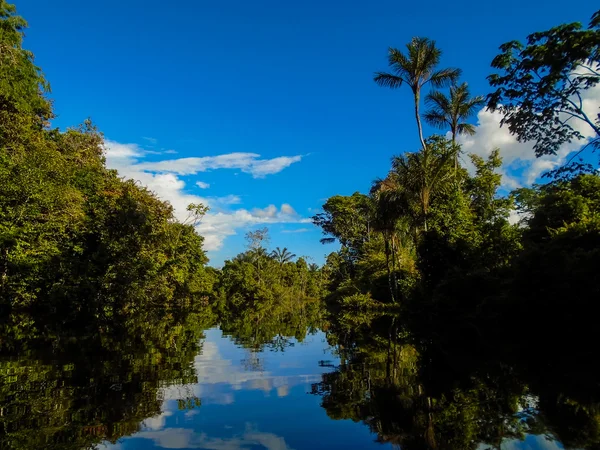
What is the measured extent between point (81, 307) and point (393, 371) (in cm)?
2199

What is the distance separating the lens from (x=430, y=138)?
2730 centimetres

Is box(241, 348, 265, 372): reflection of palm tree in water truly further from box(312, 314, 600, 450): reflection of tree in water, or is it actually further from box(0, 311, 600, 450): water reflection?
box(312, 314, 600, 450): reflection of tree in water

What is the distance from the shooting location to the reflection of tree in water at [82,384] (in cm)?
509

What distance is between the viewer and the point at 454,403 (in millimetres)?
6082

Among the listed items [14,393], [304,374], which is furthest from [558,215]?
[14,393]

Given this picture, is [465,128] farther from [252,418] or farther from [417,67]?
[252,418]

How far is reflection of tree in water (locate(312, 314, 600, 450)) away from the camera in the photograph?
4766 millimetres

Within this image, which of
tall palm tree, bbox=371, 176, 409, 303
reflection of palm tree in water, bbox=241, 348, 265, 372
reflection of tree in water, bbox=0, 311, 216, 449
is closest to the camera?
reflection of tree in water, bbox=0, 311, 216, 449

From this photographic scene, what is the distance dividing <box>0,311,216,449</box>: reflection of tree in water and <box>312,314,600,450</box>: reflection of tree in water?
2989 mm

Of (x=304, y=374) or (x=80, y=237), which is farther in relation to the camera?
(x=80, y=237)

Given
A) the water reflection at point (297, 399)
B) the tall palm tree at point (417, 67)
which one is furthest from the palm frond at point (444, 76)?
the water reflection at point (297, 399)

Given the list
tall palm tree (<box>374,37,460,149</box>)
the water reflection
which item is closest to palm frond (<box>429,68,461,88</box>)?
tall palm tree (<box>374,37,460,149</box>)

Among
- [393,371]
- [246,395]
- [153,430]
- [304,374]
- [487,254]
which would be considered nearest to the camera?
[153,430]

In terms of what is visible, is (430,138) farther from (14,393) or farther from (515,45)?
(14,393)
